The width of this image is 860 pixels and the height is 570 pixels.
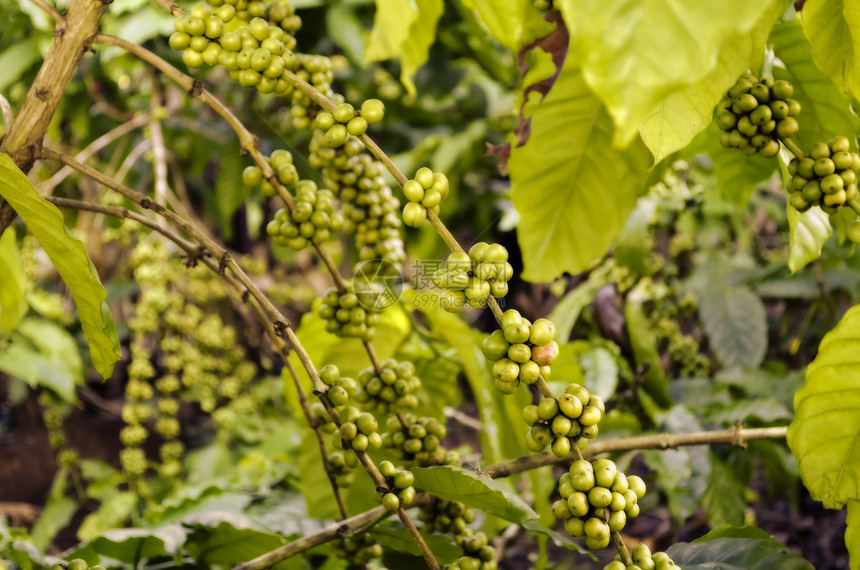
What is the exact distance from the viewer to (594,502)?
17.7 inches

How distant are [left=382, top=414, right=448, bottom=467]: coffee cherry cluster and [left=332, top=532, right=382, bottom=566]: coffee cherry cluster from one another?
0.08 meters

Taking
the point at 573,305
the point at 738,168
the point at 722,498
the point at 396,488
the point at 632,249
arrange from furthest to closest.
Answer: the point at 573,305, the point at 632,249, the point at 722,498, the point at 738,168, the point at 396,488

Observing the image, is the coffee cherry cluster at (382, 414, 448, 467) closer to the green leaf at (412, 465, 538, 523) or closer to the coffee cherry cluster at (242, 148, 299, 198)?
the green leaf at (412, 465, 538, 523)

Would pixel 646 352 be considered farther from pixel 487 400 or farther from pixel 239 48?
pixel 239 48

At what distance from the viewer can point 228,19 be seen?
0.58 m

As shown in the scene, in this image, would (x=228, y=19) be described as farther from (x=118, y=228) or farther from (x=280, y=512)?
(x=118, y=228)

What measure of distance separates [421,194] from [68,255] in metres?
0.30

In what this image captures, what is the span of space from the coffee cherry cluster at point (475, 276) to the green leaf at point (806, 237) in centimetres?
32

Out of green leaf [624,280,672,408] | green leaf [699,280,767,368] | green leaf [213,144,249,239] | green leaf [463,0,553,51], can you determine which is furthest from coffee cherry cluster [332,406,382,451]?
green leaf [213,144,249,239]

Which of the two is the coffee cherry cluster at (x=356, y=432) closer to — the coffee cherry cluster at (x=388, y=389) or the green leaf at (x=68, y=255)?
the coffee cherry cluster at (x=388, y=389)

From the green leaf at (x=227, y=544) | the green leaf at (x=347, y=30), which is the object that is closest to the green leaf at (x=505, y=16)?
the green leaf at (x=227, y=544)

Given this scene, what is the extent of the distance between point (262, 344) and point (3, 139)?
66.9 inches

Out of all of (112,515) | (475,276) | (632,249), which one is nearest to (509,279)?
(632,249)

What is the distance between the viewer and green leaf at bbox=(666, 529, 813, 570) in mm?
545
